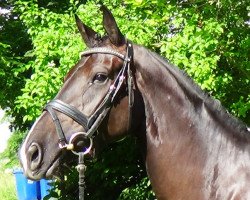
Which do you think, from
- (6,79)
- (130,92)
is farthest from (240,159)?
(6,79)

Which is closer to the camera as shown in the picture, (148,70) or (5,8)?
(148,70)

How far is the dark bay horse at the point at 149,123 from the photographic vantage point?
107 inches

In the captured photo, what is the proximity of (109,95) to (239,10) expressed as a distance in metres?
3.41

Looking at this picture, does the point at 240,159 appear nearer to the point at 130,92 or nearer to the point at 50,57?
the point at 130,92

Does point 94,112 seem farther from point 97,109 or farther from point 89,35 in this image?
point 89,35

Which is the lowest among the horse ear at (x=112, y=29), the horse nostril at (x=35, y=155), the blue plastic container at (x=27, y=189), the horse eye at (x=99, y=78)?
the horse nostril at (x=35, y=155)

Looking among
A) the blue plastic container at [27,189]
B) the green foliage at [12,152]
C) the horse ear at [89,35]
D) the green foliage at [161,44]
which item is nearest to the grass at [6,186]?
the green foliage at [12,152]

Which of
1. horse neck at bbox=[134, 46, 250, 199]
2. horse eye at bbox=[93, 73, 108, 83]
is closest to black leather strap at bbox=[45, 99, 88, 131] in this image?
horse eye at bbox=[93, 73, 108, 83]

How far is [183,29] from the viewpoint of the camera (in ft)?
17.4

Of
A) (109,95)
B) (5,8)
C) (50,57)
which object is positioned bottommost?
(109,95)

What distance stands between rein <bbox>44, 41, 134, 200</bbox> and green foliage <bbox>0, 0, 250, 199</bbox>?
86.9 inches

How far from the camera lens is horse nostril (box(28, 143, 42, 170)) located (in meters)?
2.70

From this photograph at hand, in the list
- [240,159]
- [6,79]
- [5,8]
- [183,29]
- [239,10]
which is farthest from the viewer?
[5,8]

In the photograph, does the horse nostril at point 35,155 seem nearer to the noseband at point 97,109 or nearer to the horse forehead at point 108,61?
the noseband at point 97,109
